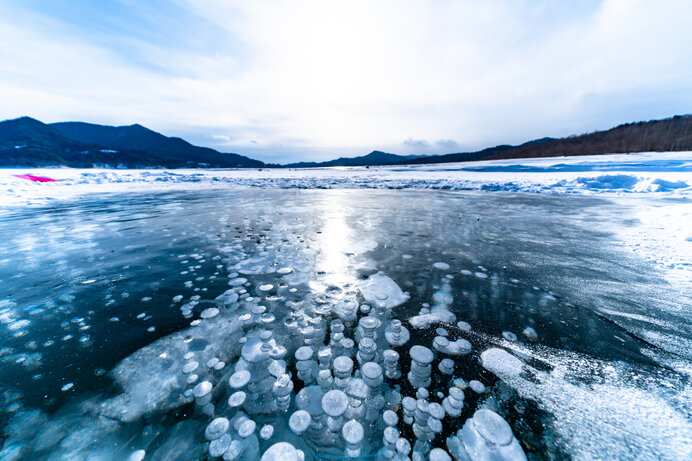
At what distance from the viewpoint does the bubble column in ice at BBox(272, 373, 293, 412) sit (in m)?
1.45

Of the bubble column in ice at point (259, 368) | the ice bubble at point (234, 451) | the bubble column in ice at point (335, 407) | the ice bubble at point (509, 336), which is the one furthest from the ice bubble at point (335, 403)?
the ice bubble at point (509, 336)

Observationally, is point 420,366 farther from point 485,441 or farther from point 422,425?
point 485,441

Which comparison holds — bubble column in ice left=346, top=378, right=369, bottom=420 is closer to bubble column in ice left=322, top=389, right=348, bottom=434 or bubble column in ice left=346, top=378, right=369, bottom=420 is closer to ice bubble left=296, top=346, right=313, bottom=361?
bubble column in ice left=322, top=389, right=348, bottom=434

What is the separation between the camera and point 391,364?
1705 mm

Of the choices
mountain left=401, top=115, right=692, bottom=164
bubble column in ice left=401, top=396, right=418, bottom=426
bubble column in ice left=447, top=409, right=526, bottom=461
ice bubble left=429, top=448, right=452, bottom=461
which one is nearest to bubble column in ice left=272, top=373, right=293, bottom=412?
bubble column in ice left=401, top=396, right=418, bottom=426

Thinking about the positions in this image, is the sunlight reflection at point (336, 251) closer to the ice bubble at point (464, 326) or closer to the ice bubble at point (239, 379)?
the ice bubble at point (464, 326)

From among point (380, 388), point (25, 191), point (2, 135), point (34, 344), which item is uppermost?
point (2, 135)

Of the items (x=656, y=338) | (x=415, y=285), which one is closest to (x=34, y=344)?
(x=415, y=285)

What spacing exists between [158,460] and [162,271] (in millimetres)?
2608

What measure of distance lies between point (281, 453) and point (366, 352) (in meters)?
0.80

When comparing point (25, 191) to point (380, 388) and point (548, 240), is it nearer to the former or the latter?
point (380, 388)

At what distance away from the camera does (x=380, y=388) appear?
1.55 metres

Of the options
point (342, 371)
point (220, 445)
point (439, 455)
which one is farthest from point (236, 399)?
point (439, 455)

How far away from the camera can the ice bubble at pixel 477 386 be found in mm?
1485
